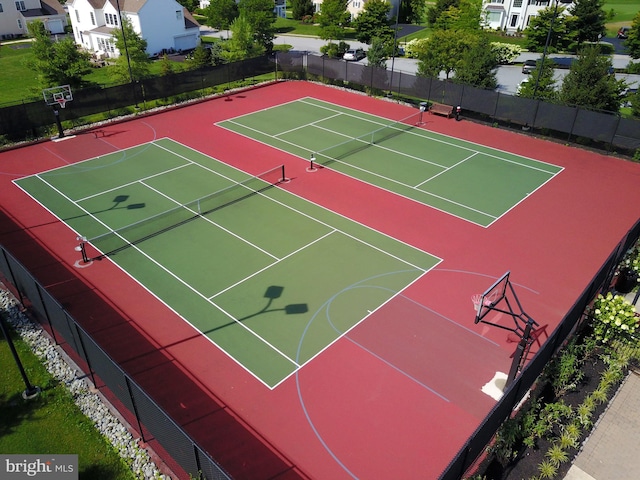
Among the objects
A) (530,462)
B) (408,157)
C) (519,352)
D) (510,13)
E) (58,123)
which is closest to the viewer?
(530,462)

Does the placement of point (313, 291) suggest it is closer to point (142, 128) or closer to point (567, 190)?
point (567, 190)

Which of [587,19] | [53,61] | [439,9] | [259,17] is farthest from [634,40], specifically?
[53,61]

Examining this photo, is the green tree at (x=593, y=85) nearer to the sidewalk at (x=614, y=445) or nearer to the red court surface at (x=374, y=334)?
the red court surface at (x=374, y=334)

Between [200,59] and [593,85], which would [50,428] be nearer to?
[593,85]

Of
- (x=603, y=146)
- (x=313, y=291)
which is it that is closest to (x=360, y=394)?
(x=313, y=291)

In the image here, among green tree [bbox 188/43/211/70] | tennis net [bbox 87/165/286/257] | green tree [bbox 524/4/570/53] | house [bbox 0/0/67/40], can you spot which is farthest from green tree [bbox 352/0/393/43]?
house [bbox 0/0/67/40]

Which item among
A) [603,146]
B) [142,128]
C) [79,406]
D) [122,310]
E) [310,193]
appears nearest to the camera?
[79,406]
